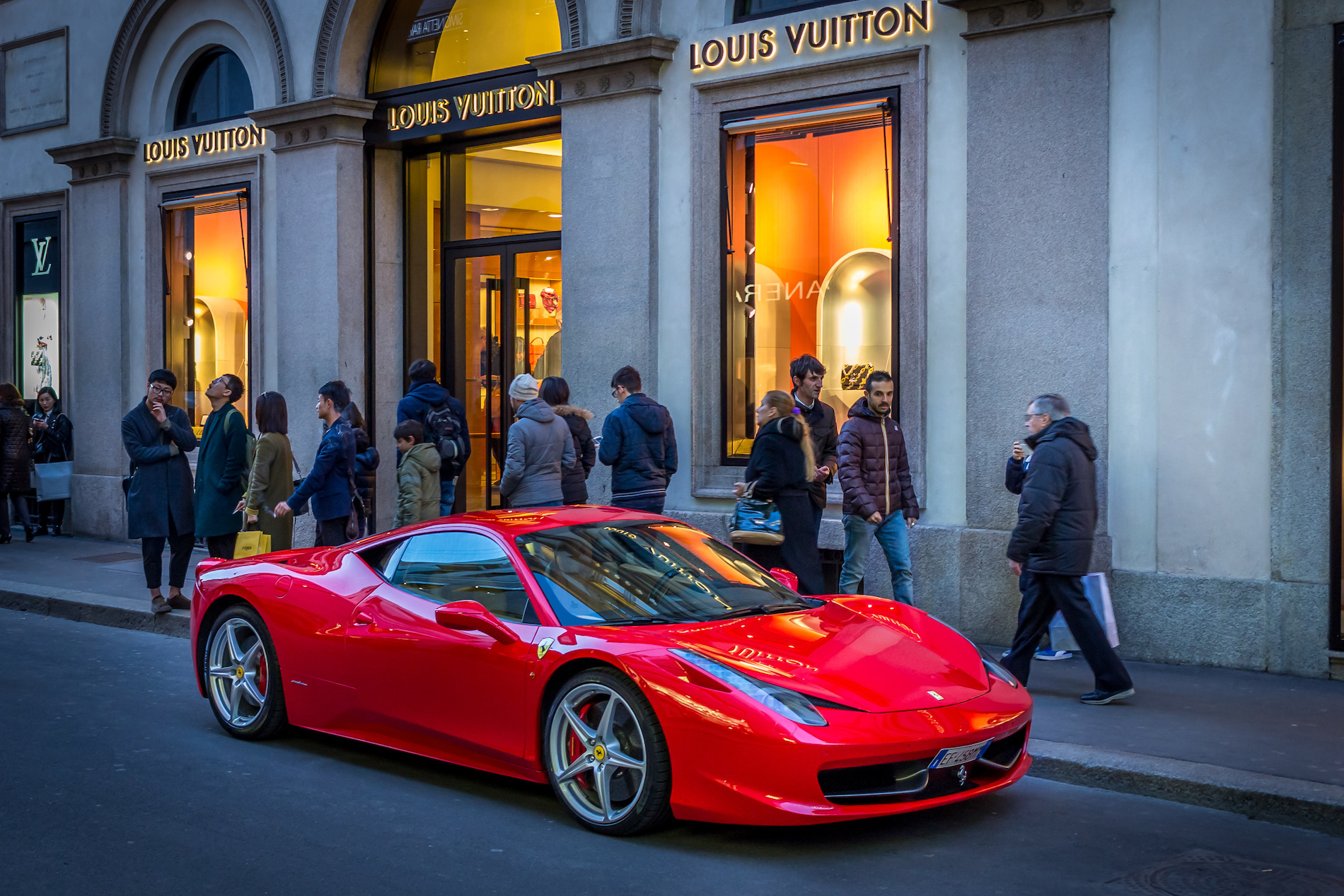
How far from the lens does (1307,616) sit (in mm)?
8555

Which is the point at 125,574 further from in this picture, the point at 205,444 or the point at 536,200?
the point at 536,200

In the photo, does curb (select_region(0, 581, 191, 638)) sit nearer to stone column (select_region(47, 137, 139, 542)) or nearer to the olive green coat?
the olive green coat

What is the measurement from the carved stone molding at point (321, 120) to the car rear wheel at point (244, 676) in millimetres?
8440

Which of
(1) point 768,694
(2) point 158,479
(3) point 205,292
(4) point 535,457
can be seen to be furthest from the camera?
(3) point 205,292

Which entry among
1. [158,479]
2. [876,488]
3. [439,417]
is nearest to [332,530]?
[439,417]

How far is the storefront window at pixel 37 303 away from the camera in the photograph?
18297 millimetres

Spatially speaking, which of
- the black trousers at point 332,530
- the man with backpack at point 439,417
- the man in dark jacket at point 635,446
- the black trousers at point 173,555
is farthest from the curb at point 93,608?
the man in dark jacket at point 635,446

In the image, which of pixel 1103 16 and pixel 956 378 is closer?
pixel 1103 16

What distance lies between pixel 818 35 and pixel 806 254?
1.72 metres

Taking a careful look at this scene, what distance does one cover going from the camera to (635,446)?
1045cm

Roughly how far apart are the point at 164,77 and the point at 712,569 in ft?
43.3

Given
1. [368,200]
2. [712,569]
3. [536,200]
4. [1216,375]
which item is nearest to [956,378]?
[1216,375]

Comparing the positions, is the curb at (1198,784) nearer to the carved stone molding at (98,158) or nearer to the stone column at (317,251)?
the stone column at (317,251)

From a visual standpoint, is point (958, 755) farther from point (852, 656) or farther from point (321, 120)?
point (321, 120)
